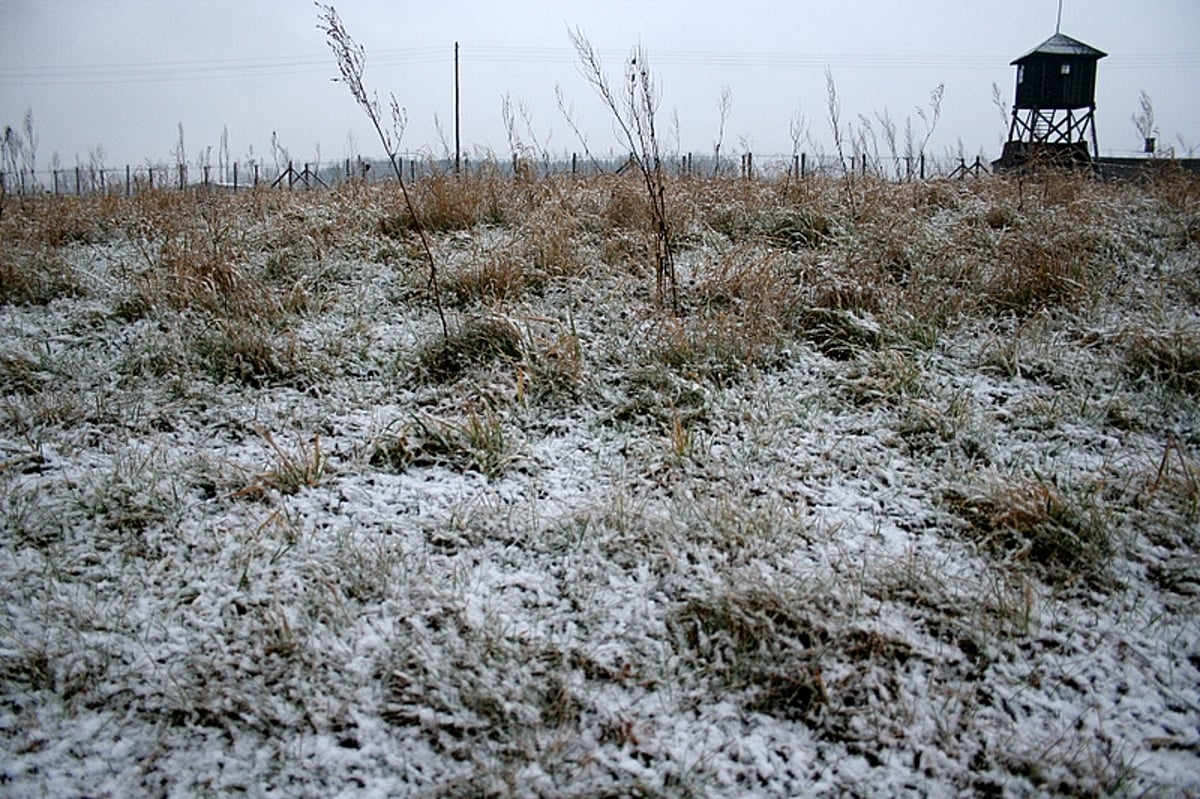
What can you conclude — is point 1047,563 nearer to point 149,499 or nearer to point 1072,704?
point 1072,704

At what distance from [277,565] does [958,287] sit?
382 centimetres

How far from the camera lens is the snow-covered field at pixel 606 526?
153cm

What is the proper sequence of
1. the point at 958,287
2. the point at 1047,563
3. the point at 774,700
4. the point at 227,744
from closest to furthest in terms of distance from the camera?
the point at 227,744, the point at 774,700, the point at 1047,563, the point at 958,287

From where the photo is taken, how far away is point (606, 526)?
224 cm

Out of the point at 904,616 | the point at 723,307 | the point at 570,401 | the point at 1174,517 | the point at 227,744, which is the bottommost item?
the point at 227,744

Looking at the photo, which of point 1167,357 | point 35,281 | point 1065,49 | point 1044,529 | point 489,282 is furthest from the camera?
point 1065,49

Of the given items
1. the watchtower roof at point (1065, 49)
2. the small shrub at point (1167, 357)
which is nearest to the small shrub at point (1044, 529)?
the small shrub at point (1167, 357)

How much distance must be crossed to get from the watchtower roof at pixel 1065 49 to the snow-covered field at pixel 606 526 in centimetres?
1738

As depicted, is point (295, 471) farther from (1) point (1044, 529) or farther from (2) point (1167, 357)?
(2) point (1167, 357)

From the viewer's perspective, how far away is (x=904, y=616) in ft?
6.07

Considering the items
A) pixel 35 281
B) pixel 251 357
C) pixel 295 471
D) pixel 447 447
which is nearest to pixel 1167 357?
pixel 447 447

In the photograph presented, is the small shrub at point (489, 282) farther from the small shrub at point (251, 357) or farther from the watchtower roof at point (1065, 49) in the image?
the watchtower roof at point (1065, 49)

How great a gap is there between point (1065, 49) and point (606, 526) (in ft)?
70.9

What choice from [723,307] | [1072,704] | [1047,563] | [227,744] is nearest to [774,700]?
[1072,704]
